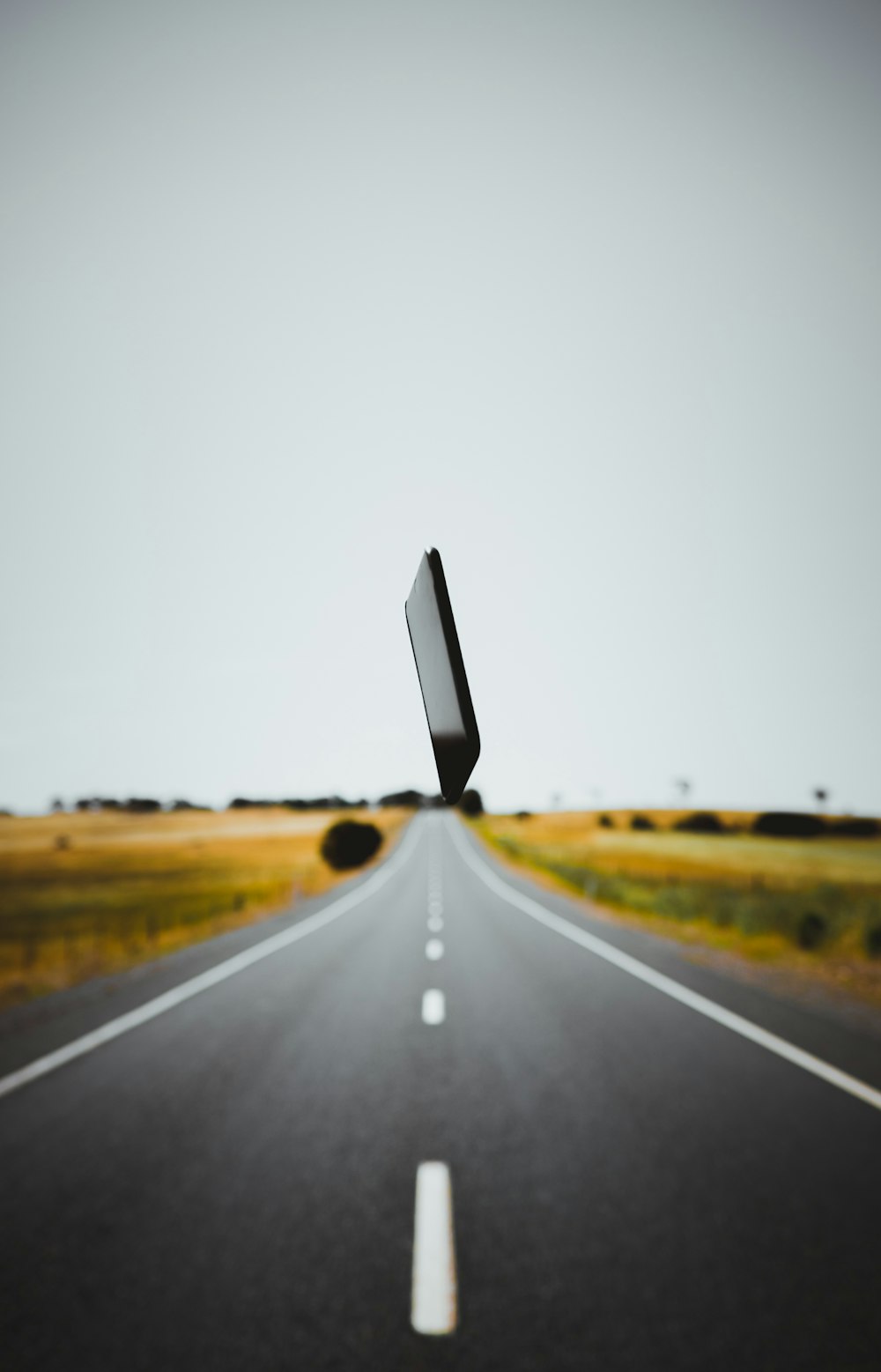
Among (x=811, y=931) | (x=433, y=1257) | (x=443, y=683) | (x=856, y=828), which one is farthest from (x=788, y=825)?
(x=811, y=931)

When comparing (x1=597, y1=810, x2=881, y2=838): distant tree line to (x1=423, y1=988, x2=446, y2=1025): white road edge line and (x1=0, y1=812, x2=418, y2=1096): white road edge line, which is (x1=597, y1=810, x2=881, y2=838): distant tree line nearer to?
(x1=423, y1=988, x2=446, y2=1025): white road edge line

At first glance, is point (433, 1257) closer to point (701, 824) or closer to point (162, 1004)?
point (701, 824)

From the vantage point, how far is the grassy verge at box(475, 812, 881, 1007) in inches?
308

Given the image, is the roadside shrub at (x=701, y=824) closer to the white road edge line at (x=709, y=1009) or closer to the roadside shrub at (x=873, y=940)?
the white road edge line at (x=709, y=1009)

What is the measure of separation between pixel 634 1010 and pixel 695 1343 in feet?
18.2

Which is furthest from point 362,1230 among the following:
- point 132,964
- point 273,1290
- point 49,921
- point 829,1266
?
point 49,921

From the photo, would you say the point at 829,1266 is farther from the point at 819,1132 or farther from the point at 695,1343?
the point at 819,1132

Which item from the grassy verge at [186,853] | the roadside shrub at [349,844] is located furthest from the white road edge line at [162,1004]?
the roadside shrub at [349,844]

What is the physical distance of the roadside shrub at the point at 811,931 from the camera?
40.5ft

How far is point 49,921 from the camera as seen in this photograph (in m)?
16.4

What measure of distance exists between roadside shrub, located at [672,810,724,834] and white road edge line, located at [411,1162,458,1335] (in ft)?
9.30

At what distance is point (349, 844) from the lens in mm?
1090

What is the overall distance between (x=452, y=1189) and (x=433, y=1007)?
4.64m

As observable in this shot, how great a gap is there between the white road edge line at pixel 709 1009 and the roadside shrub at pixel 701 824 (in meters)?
3.76
